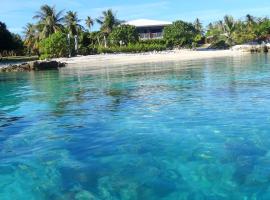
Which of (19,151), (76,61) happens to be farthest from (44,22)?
(19,151)

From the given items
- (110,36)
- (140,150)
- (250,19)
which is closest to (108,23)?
(110,36)

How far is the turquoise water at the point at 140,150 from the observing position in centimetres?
653

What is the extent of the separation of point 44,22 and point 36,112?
2210 inches

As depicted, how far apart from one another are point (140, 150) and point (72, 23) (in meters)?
60.9

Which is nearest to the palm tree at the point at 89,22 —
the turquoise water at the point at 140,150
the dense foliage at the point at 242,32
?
the dense foliage at the point at 242,32

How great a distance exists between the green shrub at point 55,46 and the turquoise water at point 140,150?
45.4 metres

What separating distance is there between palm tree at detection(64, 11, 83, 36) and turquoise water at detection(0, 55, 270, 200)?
173 ft

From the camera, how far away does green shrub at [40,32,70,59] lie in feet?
195

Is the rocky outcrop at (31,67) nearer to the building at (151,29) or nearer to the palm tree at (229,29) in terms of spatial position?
the palm tree at (229,29)

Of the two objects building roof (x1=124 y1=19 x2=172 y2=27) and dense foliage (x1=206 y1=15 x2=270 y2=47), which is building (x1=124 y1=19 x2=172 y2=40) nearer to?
building roof (x1=124 y1=19 x2=172 y2=27)

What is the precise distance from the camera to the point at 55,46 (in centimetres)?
5981

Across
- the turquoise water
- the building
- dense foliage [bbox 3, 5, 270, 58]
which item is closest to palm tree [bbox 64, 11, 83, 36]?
dense foliage [bbox 3, 5, 270, 58]

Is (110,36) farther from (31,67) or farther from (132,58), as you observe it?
(31,67)

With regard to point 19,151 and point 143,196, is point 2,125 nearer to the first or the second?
point 19,151
